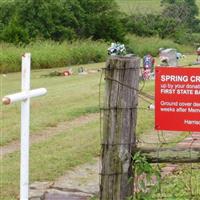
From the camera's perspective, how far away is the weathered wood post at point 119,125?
456cm

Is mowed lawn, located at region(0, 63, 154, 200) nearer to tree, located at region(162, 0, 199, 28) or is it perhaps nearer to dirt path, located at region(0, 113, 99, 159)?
dirt path, located at region(0, 113, 99, 159)

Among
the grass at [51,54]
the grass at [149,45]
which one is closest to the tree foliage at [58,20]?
the grass at [149,45]

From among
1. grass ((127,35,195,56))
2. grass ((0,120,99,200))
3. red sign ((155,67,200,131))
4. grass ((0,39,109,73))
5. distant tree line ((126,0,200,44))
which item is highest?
distant tree line ((126,0,200,44))

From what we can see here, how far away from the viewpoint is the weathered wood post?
4562 mm

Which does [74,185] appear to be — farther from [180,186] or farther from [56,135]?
[56,135]

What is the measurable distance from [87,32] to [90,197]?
3074 centimetres

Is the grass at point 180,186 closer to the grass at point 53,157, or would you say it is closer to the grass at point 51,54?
the grass at point 53,157

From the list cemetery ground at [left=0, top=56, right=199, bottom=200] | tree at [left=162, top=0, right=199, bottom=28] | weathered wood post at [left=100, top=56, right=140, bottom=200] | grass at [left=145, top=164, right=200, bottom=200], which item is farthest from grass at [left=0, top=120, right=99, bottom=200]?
tree at [left=162, top=0, right=199, bottom=28]

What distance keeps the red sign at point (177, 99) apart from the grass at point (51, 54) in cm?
1901

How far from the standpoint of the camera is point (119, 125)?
4.61 metres

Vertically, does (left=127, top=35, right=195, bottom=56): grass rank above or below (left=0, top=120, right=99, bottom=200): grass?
above

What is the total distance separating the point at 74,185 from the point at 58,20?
2805 cm

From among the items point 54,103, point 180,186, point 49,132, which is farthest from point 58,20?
point 180,186

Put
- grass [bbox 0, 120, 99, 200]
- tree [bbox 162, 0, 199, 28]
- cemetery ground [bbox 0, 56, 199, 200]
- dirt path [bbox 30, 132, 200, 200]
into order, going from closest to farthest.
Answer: dirt path [bbox 30, 132, 200, 200] → grass [bbox 0, 120, 99, 200] → cemetery ground [bbox 0, 56, 199, 200] → tree [bbox 162, 0, 199, 28]
